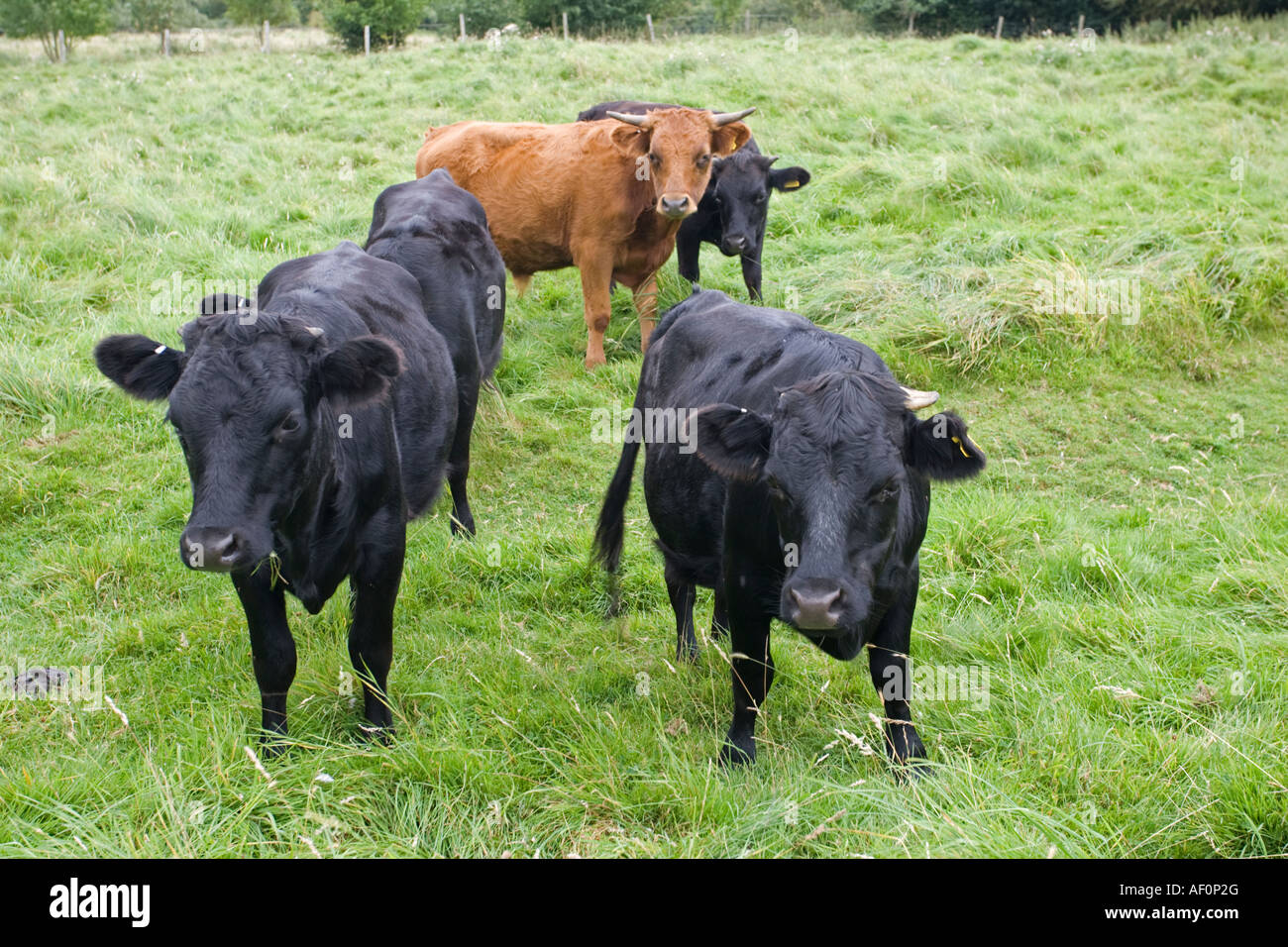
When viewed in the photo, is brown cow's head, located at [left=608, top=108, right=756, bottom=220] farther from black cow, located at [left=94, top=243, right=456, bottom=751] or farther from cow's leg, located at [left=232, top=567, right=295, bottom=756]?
cow's leg, located at [left=232, top=567, right=295, bottom=756]

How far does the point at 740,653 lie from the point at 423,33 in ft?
115

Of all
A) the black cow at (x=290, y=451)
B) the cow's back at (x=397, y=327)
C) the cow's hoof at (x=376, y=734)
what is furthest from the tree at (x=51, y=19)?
the cow's hoof at (x=376, y=734)

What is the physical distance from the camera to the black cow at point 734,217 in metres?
8.77

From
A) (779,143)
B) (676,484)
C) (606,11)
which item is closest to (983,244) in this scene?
(779,143)

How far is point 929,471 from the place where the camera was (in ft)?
10.2

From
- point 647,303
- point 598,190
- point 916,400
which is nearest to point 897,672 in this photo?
point 916,400

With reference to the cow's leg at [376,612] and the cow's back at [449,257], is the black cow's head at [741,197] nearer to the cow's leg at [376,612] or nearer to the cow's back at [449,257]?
the cow's back at [449,257]

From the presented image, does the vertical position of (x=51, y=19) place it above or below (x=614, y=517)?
above

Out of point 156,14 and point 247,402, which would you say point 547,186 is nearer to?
point 247,402

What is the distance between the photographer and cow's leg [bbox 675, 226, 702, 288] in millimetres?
9062

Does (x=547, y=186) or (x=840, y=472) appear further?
(x=547, y=186)

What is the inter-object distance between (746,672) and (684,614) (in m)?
0.91

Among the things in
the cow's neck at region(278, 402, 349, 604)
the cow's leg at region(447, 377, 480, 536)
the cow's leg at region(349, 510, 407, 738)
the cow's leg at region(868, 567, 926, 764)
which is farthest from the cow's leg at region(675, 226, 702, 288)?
the cow's leg at region(868, 567, 926, 764)

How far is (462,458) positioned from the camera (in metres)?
5.91
